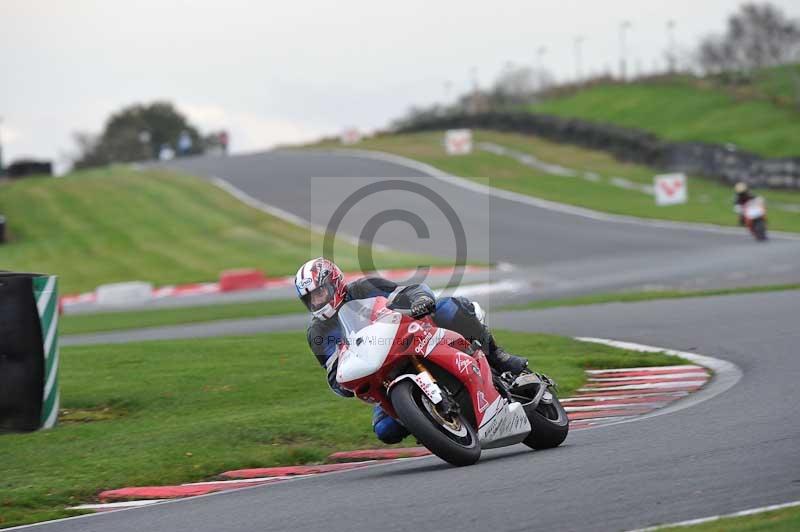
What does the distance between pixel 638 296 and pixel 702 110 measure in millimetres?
36347

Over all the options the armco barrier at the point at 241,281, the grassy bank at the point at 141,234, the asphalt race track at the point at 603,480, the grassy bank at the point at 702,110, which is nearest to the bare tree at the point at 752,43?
the grassy bank at the point at 702,110

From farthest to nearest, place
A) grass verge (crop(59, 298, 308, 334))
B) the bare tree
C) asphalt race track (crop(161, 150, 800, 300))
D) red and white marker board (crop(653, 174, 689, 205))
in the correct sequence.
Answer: the bare tree
red and white marker board (crop(653, 174, 689, 205))
asphalt race track (crop(161, 150, 800, 300))
grass verge (crop(59, 298, 308, 334))

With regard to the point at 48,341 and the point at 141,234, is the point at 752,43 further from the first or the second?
the point at 48,341

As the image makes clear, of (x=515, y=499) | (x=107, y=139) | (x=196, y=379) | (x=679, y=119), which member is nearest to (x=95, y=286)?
(x=196, y=379)

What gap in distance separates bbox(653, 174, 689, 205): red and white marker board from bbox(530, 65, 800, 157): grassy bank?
507 cm

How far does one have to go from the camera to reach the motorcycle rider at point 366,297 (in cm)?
760

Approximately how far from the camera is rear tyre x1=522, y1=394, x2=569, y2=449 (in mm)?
8125

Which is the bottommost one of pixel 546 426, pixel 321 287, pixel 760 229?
pixel 760 229

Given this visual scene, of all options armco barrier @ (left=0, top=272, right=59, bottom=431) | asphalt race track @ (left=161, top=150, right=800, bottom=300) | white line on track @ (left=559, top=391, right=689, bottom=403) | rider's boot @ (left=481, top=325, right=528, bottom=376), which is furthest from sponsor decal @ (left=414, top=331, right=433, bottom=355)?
asphalt race track @ (left=161, top=150, right=800, bottom=300)

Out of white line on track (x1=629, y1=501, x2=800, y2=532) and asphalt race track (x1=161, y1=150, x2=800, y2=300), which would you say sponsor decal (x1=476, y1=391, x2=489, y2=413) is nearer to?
white line on track (x1=629, y1=501, x2=800, y2=532)

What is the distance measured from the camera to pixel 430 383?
7379mm

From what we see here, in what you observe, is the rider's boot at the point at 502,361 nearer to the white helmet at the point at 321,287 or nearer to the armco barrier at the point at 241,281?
the white helmet at the point at 321,287

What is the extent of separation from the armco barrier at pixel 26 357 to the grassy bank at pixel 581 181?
24225mm

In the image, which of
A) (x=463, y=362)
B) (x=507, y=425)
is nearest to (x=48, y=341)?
(x=463, y=362)
